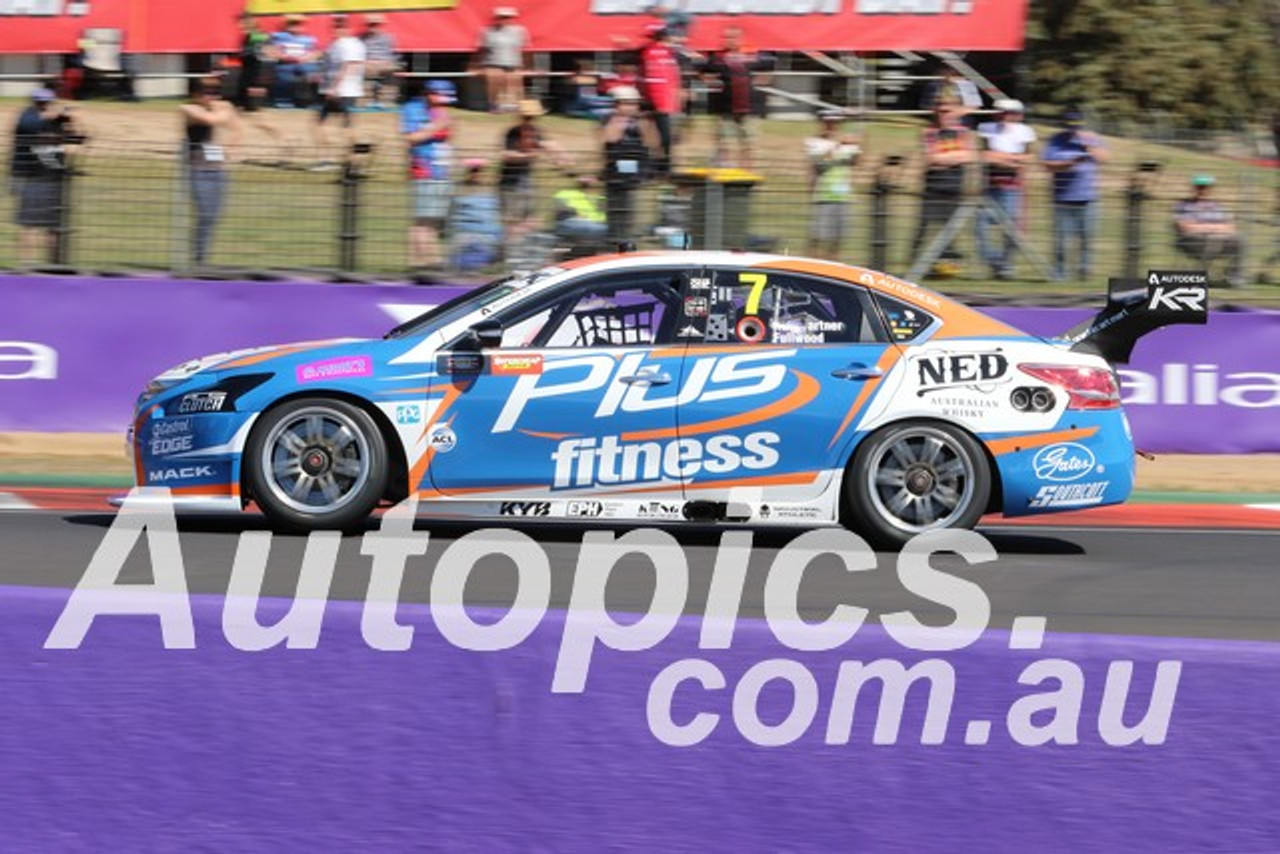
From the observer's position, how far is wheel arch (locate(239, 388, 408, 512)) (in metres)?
9.21

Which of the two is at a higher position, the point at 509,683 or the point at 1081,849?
the point at 509,683

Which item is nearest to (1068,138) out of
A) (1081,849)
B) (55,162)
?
(55,162)

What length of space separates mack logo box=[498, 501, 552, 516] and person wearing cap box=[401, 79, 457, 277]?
5.63m

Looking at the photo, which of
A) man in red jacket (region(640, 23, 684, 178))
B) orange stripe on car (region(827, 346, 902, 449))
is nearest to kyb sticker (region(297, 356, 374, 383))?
orange stripe on car (region(827, 346, 902, 449))

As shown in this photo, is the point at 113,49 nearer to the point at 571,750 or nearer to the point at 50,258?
the point at 50,258

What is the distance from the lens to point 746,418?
30.3ft

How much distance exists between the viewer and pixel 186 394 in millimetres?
9320

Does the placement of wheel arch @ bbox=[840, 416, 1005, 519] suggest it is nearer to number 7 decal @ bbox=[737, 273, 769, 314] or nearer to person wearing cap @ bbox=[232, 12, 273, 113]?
number 7 decal @ bbox=[737, 273, 769, 314]

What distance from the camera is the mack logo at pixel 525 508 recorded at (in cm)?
920

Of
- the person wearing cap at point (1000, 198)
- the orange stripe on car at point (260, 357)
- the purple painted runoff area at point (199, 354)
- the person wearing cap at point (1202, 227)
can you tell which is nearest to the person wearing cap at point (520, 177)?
the purple painted runoff area at point (199, 354)

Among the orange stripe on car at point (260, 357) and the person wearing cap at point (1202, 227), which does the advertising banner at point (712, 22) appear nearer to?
the person wearing cap at point (1202, 227)

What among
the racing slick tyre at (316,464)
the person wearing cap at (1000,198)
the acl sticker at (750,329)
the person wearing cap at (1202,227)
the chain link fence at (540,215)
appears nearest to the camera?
the racing slick tyre at (316,464)

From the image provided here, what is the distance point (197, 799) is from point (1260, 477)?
11121 mm

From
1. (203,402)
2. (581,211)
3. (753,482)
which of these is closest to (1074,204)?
(581,211)
